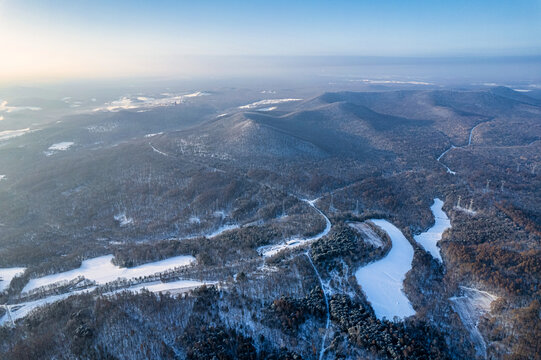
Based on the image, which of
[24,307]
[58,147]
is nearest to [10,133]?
[58,147]

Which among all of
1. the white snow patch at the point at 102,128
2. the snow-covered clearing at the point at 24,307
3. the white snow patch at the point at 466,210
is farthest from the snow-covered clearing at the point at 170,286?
the white snow patch at the point at 102,128

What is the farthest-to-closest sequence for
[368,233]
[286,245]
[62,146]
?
[62,146] → [368,233] → [286,245]

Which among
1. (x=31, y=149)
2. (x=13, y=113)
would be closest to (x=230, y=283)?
(x=31, y=149)

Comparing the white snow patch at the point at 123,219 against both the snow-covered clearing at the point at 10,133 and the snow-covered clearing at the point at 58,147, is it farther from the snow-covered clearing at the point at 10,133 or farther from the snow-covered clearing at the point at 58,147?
the snow-covered clearing at the point at 10,133

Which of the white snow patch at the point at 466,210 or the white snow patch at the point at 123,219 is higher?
the white snow patch at the point at 466,210

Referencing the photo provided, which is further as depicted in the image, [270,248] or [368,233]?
[368,233]

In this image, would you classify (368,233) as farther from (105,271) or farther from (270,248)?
(105,271)

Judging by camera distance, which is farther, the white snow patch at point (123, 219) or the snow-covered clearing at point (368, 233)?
the white snow patch at point (123, 219)
